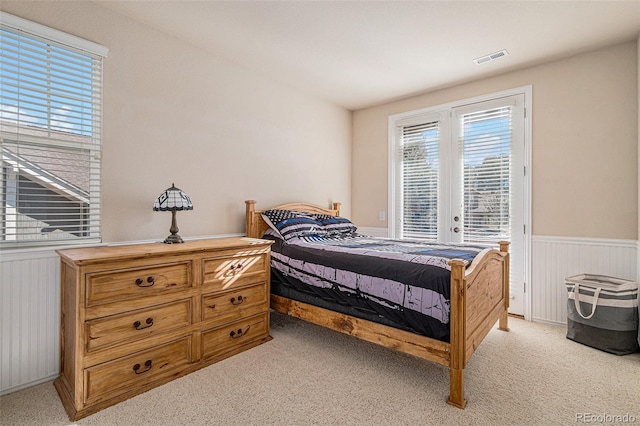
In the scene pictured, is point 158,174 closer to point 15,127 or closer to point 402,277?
point 15,127

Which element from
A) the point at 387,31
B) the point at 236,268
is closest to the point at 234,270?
the point at 236,268

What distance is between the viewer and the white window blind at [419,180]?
408 centimetres

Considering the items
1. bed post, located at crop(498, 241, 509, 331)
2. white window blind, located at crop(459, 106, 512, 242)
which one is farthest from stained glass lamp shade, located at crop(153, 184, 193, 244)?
white window blind, located at crop(459, 106, 512, 242)

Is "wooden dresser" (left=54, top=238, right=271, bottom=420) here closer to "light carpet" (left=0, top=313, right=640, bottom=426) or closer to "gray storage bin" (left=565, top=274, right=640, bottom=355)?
"light carpet" (left=0, top=313, right=640, bottom=426)

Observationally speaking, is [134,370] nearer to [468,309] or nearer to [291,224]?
[291,224]

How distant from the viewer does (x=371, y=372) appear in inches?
90.0

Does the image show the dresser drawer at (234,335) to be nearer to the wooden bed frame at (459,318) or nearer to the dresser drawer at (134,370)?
the dresser drawer at (134,370)

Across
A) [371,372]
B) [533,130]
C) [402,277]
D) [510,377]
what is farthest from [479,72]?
[371,372]

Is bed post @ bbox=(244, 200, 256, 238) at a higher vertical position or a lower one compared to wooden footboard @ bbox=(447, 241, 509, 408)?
higher

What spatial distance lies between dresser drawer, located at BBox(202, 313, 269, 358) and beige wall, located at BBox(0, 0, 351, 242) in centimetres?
97

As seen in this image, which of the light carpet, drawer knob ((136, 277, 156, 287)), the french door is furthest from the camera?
the french door

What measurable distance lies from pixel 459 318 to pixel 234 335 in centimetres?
163

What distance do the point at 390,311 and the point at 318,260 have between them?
72 centimetres

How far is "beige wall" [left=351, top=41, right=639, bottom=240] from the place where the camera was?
2893mm
